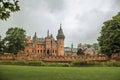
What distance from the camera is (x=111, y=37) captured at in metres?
53.3

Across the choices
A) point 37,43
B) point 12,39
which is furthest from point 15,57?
point 37,43

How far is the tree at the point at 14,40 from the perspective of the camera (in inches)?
2820

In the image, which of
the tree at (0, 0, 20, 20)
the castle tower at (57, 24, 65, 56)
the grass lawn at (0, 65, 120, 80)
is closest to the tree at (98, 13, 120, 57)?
the grass lawn at (0, 65, 120, 80)

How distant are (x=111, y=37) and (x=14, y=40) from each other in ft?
94.2

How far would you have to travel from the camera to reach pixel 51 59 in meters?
61.9

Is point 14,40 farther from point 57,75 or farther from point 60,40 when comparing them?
point 60,40

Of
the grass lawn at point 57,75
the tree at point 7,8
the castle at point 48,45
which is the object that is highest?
the castle at point 48,45

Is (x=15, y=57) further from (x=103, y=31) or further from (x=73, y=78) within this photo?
(x=73, y=78)

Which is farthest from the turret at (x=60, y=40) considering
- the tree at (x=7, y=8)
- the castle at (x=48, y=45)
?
the tree at (x=7, y=8)

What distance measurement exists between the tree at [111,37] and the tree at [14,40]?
23456mm

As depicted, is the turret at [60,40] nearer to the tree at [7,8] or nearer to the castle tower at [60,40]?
the castle tower at [60,40]

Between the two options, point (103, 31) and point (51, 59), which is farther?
point (51, 59)

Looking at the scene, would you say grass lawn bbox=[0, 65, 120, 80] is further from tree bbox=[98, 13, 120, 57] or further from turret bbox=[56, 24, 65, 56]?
turret bbox=[56, 24, 65, 56]

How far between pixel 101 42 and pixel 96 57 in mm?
7630
